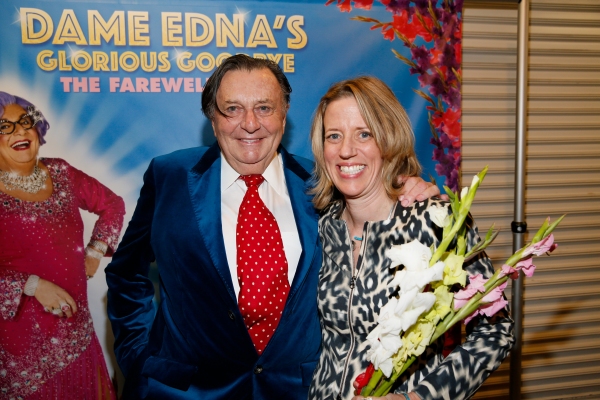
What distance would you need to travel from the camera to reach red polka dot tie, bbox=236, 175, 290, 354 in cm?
223

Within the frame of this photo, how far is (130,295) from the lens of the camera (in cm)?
265

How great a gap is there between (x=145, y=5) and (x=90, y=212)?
42.7 inches

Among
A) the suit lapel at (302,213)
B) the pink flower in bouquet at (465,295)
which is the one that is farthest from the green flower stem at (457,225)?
the suit lapel at (302,213)

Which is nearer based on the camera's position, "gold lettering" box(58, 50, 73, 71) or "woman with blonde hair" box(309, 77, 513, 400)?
"woman with blonde hair" box(309, 77, 513, 400)

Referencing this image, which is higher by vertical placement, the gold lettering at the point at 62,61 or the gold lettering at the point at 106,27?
the gold lettering at the point at 106,27

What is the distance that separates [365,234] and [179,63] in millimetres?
1420

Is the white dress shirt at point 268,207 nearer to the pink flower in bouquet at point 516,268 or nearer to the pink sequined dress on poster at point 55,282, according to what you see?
the pink sequined dress on poster at point 55,282

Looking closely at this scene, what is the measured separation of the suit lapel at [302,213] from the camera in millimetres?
2238

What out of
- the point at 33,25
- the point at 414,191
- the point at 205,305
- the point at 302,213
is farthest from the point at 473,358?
the point at 33,25

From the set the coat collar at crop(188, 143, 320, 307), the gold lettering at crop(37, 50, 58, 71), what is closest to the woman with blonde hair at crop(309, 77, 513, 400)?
the coat collar at crop(188, 143, 320, 307)

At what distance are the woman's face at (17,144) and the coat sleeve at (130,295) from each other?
24.8 inches

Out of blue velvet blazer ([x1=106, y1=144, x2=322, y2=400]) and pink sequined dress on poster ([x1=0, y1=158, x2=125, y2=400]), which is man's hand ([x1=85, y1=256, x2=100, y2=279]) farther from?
blue velvet blazer ([x1=106, y1=144, x2=322, y2=400])

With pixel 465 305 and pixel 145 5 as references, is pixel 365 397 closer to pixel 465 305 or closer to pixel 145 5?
pixel 465 305

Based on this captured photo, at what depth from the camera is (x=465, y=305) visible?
4.91ft
